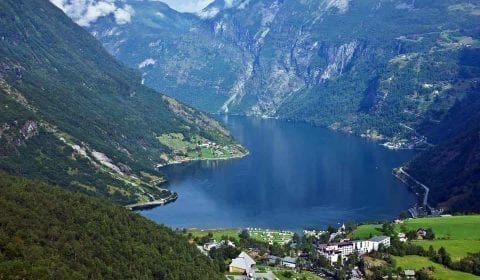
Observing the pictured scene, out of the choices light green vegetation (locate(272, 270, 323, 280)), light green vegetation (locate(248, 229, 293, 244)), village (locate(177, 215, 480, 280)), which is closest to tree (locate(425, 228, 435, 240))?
village (locate(177, 215, 480, 280))

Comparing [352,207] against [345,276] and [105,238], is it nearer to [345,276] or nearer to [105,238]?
[345,276]

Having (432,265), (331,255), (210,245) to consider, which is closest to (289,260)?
(331,255)

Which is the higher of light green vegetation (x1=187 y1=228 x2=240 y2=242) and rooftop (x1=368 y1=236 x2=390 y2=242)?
light green vegetation (x1=187 y1=228 x2=240 y2=242)

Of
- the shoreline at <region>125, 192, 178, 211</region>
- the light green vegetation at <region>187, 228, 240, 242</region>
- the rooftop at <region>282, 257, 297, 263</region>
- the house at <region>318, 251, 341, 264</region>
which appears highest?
the shoreline at <region>125, 192, 178, 211</region>

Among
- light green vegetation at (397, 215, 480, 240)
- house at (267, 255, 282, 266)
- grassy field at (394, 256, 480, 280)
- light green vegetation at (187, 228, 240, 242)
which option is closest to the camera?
grassy field at (394, 256, 480, 280)

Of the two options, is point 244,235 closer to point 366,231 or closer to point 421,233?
point 366,231

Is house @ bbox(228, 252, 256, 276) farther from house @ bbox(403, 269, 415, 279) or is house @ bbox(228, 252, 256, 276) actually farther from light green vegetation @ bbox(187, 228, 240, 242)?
house @ bbox(403, 269, 415, 279)

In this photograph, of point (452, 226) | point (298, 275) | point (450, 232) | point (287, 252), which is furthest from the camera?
point (452, 226)
